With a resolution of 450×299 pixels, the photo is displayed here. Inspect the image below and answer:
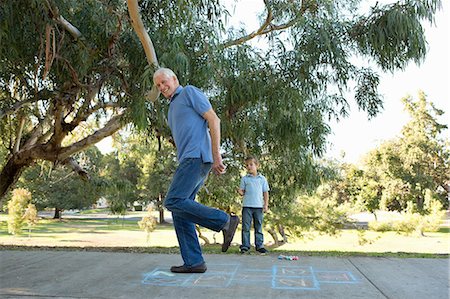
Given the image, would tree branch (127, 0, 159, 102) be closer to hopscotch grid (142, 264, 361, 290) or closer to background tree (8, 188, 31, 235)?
hopscotch grid (142, 264, 361, 290)

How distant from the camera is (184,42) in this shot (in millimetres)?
5977

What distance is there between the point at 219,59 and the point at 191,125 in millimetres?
2759

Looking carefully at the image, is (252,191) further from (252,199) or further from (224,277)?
(224,277)

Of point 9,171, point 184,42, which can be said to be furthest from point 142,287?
point 9,171

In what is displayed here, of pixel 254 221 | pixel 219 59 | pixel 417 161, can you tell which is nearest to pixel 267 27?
pixel 219 59

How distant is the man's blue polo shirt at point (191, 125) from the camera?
3611mm

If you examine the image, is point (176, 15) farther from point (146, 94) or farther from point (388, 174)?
point (388, 174)

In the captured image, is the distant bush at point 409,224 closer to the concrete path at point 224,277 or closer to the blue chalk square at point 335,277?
the concrete path at point 224,277

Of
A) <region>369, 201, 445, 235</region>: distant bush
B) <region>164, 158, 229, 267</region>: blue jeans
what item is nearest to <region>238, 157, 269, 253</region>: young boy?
<region>164, 158, 229, 267</region>: blue jeans

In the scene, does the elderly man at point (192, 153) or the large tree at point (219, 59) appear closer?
the elderly man at point (192, 153)

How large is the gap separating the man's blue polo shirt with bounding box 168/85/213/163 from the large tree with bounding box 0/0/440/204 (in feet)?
4.48

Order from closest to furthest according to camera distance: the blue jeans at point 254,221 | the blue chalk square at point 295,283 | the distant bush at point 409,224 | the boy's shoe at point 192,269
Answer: the blue chalk square at point 295,283, the boy's shoe at point 192,269, the blue jeans at point 254,221, the distant bush at point 409,224

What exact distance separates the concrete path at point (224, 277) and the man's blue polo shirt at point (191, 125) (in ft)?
3.33

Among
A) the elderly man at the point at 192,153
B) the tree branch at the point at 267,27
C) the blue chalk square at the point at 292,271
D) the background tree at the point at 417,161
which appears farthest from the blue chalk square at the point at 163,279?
the background tree at the point at 417,161
